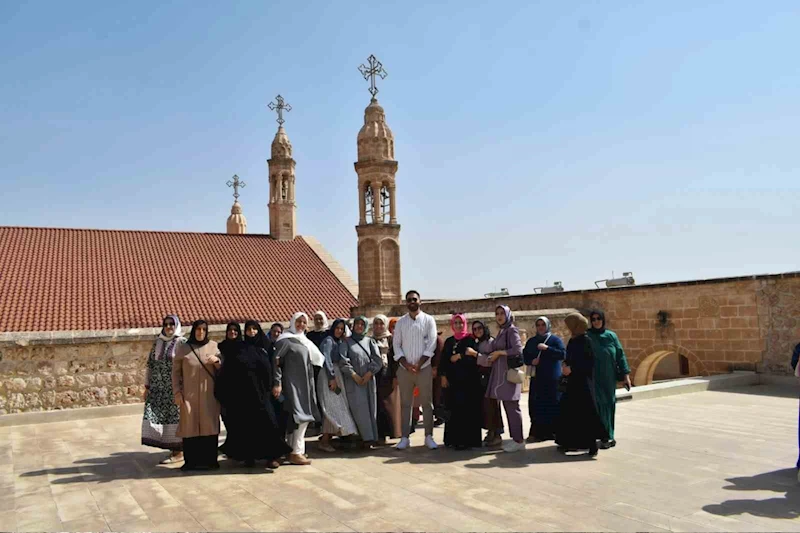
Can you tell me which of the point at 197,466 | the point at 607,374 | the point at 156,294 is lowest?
the point at 197,466

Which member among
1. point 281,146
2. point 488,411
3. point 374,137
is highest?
point 281,146

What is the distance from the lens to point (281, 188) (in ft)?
97.7

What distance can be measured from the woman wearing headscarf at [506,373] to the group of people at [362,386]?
0.01m

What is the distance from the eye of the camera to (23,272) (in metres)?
21.4

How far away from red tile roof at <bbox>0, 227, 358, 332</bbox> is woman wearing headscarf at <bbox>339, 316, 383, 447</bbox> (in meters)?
14.6

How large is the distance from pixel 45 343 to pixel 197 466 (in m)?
4.20

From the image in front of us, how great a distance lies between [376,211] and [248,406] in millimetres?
15010

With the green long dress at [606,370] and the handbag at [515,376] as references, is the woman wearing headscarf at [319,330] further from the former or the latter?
the green long dress at [606,370]

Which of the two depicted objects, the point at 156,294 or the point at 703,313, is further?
the point at 156,294

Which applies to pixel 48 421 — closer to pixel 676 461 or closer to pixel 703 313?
pixel 676 461

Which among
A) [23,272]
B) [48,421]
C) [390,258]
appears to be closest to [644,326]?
[390,258]

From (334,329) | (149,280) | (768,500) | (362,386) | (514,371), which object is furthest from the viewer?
(149,280)

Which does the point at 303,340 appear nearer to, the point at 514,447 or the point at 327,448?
the point at 327,448

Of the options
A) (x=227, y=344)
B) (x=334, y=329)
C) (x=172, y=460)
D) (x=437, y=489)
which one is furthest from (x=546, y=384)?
(x=172, y=460)
